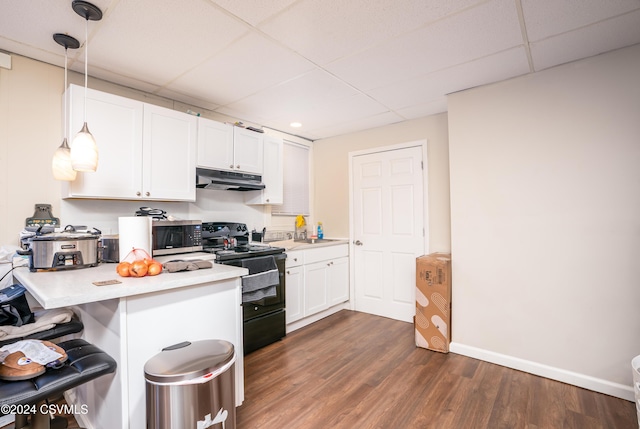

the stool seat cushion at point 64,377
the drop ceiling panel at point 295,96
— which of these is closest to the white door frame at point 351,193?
the drop ceiling panel at point 295,96

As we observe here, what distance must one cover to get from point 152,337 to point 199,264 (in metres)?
0.48

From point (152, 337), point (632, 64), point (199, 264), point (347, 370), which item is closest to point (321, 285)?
point (347, 370)

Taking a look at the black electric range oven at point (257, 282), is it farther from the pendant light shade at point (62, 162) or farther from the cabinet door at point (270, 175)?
the pendant light shade at point (62, 162)

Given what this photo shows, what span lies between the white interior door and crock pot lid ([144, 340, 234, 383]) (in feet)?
8.92

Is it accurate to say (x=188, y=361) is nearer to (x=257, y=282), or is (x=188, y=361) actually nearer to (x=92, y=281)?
(x=92, y=281)

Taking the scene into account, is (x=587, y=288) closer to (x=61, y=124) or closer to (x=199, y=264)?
(x=199, y=264)

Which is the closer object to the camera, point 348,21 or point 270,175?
point 348,21

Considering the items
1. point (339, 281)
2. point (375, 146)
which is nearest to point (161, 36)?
point (375, 146)

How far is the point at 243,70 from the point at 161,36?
24.8 inches

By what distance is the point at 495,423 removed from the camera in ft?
6.26

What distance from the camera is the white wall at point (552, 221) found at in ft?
7.18

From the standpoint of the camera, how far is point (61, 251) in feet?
5.99

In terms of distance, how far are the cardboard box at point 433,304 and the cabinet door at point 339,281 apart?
122 centimetres

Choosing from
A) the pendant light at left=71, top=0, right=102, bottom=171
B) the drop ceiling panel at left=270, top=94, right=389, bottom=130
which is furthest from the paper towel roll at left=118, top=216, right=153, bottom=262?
the drop ceiling panel at left=270, top=94, right=389, bottom=130
